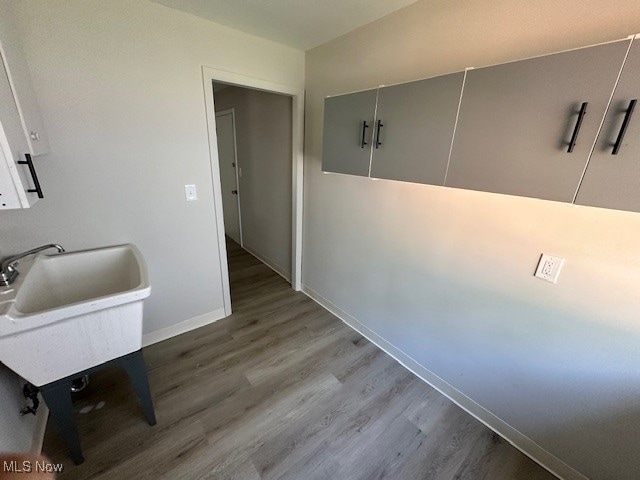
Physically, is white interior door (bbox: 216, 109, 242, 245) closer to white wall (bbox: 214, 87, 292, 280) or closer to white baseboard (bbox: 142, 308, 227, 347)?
white wall (bbox: 214, 87, 292, 280)

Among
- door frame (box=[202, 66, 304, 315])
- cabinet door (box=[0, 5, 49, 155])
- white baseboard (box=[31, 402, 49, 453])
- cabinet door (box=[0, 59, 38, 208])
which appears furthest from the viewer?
door frame (box=[202, 66, 304, 315])

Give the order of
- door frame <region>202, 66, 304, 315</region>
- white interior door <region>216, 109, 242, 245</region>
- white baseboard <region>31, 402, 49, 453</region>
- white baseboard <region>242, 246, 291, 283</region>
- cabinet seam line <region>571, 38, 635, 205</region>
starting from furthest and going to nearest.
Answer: white interior door <region>216, 109, 242, 245</region> → white baseboard <region>242, 246, 291, 283</region> → door frame <region>202, 66, 304, 315</region> → white baseboard <region>31, 402, 49, 453</region> → cabinet seam line <region>571, 38, 635, 205</region>

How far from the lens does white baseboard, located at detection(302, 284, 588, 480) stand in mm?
1286

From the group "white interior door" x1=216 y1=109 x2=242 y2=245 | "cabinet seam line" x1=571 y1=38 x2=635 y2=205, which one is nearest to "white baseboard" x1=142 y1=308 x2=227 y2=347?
"white interior door" x1=216 y1=109 x2=242 y2=245

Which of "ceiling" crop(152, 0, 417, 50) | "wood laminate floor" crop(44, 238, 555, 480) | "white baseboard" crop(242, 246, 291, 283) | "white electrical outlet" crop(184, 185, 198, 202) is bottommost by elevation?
"wood laminate floor" crop(44, 238, 555, 480)

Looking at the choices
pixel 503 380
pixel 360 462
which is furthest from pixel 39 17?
pixel 503 380

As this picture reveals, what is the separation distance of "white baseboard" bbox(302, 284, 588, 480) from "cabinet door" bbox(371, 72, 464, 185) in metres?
1.36

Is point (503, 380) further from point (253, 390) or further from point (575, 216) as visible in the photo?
point (253, 390)

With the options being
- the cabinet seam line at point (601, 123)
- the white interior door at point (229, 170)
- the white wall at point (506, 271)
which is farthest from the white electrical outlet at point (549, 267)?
the white interior door at point (229, 170)

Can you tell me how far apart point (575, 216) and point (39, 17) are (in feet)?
8.87

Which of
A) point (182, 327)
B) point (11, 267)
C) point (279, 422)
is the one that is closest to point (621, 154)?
point (279, 422)

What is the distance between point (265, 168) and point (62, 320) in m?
2.37

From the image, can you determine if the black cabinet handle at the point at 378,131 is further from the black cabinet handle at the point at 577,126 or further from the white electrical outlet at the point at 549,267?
the white electrical outlet at the point at 549,267

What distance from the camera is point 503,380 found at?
1.41 meters
